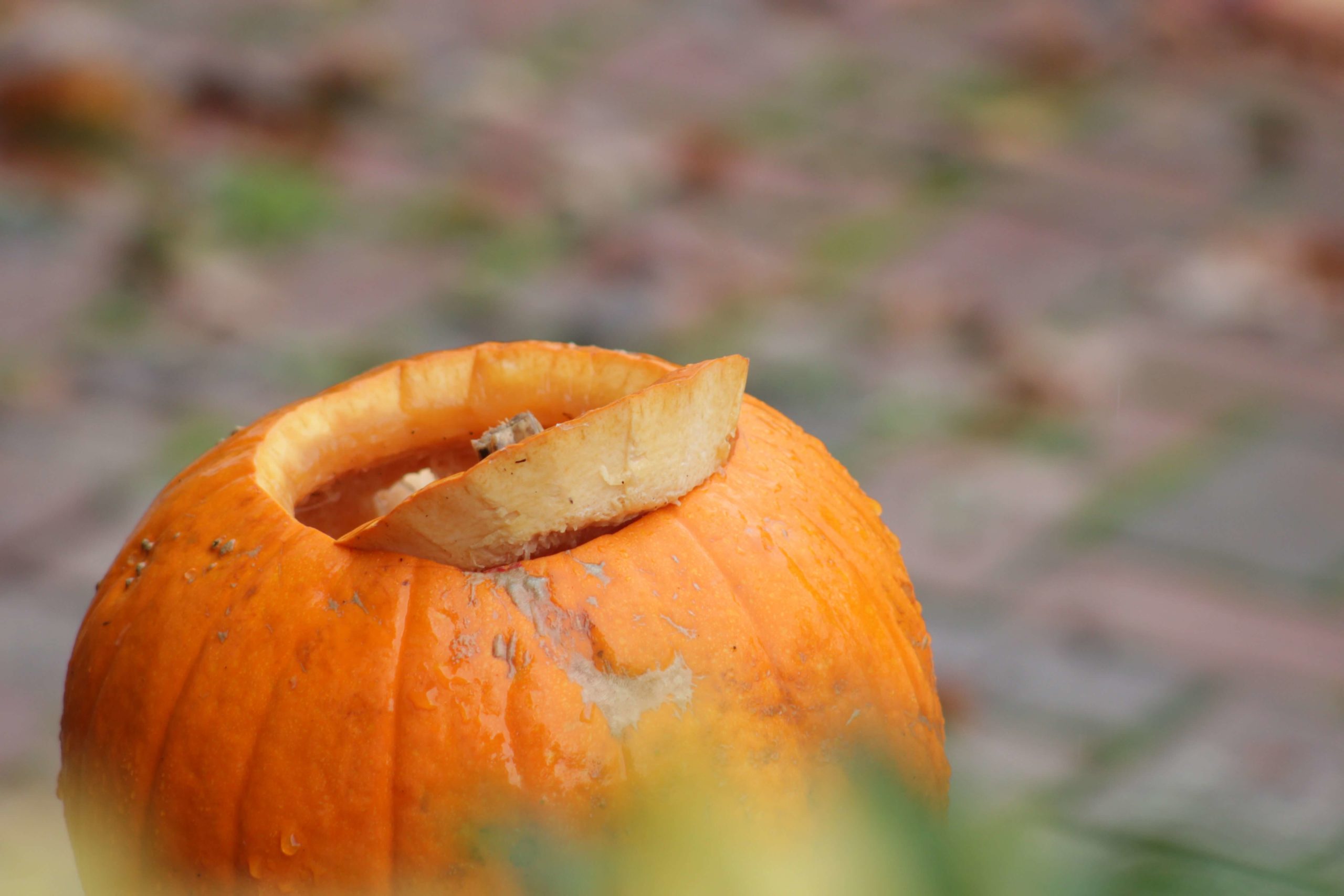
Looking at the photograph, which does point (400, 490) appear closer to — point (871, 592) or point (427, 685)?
point (427, 685)

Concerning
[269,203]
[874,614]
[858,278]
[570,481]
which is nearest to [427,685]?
[570,481]

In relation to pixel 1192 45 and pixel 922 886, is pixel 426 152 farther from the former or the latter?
pixel 922 886

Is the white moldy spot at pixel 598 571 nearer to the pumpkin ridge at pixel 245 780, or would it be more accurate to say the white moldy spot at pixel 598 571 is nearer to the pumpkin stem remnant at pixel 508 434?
the pumpkin stem remnant at pixel 508 434

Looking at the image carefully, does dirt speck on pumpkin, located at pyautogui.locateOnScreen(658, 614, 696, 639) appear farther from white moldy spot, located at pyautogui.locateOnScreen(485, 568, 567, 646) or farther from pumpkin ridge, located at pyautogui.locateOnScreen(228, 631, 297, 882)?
pumpkin ridge, located at pyautogui.locateOnScreen(228, 631, 297, 882)

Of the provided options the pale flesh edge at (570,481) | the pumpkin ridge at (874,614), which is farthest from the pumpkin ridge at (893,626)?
the pale flesh edge at (570,481)

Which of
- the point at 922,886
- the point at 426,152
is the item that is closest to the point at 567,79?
the point at 426,152

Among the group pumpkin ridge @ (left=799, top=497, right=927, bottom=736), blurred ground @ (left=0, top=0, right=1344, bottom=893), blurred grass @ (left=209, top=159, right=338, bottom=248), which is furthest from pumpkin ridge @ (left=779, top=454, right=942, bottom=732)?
blurred grass @ (left=209, top=159, right=338, bottom=248)
